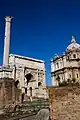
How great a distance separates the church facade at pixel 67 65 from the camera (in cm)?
4659

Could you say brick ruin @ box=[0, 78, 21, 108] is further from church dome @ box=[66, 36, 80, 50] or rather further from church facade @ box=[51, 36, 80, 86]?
church dome @ box=[66, 36, 80, 50]

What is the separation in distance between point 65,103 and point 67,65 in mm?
40223

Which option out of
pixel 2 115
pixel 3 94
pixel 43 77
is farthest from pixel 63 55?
pixel 2 115

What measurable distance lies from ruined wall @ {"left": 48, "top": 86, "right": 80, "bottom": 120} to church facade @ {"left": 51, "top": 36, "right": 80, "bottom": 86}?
35.9 meters

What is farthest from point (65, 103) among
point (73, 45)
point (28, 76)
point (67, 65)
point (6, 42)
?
point (73, 45)

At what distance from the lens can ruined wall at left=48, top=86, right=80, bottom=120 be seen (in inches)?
336

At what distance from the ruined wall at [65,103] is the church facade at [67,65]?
3588 cm

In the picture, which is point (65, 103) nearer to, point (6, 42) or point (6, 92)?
point (6, 92)

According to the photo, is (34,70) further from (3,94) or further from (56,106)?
(56,106)

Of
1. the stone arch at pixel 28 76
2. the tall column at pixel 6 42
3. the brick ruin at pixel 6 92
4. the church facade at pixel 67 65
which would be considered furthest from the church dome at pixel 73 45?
the brick ruin at pixel 6 92

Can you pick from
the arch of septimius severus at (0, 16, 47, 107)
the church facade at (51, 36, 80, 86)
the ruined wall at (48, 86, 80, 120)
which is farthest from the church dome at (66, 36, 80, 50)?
the ruined wall at (48, 86, 80, 120)

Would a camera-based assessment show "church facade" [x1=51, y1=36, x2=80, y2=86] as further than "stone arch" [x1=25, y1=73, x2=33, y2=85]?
Yes

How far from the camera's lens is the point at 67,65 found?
160 ft

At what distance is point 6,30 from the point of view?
43.8 m
